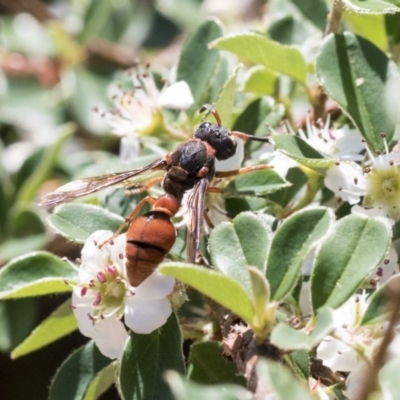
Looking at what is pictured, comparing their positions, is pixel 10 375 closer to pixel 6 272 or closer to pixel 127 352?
pixel 6 272

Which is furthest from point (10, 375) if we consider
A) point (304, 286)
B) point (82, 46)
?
point (304, 286)

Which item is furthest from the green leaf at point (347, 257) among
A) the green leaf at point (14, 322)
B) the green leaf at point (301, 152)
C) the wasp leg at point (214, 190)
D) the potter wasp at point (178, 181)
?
the green leaf at point (14, 322)

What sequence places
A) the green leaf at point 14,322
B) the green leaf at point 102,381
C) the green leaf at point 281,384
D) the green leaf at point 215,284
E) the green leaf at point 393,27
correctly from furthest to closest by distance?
the green leaf at point 14,322, the green leaf at point 393,27, the green leaf at point 102,381, the green leaf at point 215,284, the green leaf at point 281,384

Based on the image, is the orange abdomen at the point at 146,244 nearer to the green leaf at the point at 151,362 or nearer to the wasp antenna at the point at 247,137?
the green leaf at the point at 151,362

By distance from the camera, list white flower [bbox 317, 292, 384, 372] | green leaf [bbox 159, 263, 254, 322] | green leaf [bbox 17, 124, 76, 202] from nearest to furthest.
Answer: green leaf [bbox 159, 263, 254, 322], white flower [bbox 317, 292, 384, 372], green leaf [bbox 17, 124, 76, 202]

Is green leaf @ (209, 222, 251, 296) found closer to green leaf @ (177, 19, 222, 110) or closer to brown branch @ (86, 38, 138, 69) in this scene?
green leaf @ (177, 19, 222, 110)

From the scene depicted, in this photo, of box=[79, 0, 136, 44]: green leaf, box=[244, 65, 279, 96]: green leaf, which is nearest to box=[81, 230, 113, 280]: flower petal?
box=[244, 65, 279, 96]: green leaf
